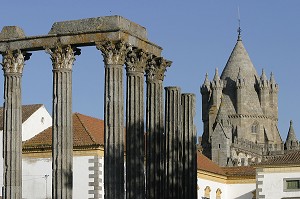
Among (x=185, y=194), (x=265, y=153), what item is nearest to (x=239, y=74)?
(x=265, y=153)

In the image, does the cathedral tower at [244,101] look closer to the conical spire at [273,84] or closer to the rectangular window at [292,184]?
the conical spire at [273,84]

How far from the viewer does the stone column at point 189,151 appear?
153ft

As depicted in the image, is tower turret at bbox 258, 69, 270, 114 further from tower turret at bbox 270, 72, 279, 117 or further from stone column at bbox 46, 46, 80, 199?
stone column at bbox 46, 46, 80, 199

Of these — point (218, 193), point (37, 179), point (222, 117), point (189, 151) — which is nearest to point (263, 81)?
point (222, 117)

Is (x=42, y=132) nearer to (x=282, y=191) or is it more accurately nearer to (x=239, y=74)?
(x=282, y=191)

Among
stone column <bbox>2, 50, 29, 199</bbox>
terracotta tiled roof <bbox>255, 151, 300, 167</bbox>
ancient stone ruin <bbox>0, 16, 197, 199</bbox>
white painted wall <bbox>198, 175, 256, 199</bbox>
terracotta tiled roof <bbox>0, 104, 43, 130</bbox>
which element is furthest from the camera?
white painted wall <bbox>198, 175, 256, 199</bbox>

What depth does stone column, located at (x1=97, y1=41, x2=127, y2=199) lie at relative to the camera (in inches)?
1617

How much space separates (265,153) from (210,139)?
950 cm

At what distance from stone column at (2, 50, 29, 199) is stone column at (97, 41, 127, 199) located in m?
4.15

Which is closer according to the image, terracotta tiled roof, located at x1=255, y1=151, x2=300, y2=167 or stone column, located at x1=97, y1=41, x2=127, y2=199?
stone column, located at x1=97, y1=41, x2=127, y2=199

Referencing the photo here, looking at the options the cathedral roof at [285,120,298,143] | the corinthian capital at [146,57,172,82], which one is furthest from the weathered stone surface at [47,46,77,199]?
the cathedral roof at [285,120,298,143]

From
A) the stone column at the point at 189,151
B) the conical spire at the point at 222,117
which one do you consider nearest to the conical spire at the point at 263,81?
the conical spire at the point at 222,117

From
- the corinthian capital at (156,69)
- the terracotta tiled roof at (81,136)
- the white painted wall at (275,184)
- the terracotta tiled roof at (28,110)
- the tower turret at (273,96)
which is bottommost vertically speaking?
the white painted wall at (275,184)

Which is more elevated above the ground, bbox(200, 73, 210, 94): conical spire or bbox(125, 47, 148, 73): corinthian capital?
bbox(200, 73, 210, 94): conical spire
